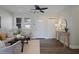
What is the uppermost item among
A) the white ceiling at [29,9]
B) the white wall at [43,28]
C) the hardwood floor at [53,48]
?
the white ceiling at [29,9]

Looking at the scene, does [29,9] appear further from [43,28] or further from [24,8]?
[43,28]

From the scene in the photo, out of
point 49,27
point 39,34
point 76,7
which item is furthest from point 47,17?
point 76,7

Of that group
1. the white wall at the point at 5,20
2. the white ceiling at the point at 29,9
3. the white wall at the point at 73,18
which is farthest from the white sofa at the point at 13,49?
the white wall at the point at 73,18

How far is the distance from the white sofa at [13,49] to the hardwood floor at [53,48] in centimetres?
38

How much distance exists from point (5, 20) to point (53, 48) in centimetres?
92

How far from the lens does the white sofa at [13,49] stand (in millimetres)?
2126

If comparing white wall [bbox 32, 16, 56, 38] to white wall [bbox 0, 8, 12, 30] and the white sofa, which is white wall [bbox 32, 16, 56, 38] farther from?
→ white wall [bbox 0, 8, 12, 30]

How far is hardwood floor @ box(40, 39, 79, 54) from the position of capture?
7.33 ft

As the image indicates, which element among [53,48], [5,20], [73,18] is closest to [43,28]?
[53,48]

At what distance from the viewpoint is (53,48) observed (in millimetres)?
2266


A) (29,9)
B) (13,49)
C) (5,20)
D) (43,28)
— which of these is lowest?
(13,49)

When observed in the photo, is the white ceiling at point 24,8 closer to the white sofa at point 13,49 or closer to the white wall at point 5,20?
the white wall at point 5,20

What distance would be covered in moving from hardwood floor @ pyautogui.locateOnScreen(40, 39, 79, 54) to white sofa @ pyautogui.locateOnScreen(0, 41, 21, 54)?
383 millimetres

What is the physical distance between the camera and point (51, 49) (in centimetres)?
226
